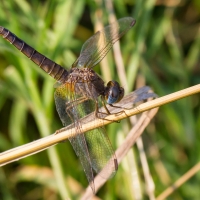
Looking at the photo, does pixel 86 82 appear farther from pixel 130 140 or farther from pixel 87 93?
pixel 130 140

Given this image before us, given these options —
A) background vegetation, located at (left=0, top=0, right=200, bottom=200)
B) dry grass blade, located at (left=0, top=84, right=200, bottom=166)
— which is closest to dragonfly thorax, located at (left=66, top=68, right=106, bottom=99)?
background vegetation, located at (left=0, top=0, right=200, bottom=200)

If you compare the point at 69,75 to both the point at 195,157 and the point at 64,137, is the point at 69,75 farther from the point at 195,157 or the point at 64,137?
the point at 195,157

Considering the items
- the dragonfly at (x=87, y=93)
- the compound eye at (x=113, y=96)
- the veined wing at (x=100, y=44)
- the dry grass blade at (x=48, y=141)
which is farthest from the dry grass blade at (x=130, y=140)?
the veined wing at (x=100, y=44)

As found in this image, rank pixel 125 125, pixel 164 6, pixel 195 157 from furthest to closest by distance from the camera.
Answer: pixel 164 6 < pixel 195 157 < pixel 125 125

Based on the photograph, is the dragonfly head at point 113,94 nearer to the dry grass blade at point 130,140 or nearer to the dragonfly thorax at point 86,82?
the dragonfly thorax at point 86,82

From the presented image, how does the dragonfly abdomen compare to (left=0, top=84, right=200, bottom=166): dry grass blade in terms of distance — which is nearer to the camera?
(left=0, top=84, right=200, bottom=166): dry grass blade

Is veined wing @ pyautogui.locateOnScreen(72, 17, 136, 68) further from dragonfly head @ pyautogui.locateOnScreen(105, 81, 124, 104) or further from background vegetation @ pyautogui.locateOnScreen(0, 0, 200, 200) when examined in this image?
dragonfly head @ pyautogui.locateOnScreen(105, 81, 124, 104)

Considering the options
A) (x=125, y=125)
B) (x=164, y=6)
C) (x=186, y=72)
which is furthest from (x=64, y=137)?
(x=164, y=6)
